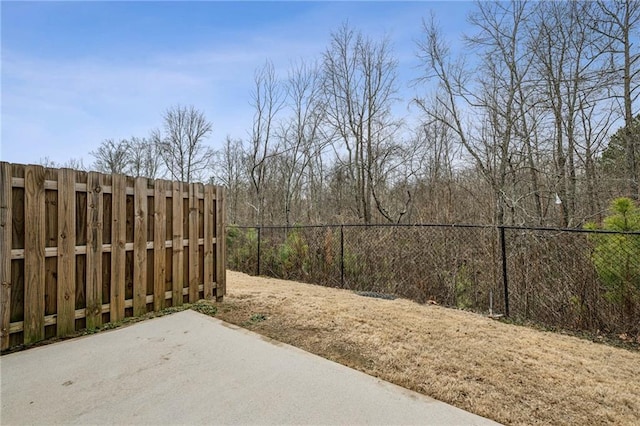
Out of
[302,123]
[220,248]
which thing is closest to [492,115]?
[220,248]

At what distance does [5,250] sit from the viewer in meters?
2.30

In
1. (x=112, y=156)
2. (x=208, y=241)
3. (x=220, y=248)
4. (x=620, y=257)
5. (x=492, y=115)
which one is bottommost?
(x=620, y=257)

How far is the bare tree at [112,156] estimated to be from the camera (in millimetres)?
19000

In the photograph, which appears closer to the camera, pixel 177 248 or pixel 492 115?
pixel 177 248

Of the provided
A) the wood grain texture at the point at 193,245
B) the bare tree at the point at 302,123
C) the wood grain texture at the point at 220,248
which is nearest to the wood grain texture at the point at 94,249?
the wood grain texture at the point at 193,245

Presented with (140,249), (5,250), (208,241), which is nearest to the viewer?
(5,250)

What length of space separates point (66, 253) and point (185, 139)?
1672 centimetres

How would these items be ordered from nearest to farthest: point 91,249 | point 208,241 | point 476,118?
point 91,249 < point 208,241 < point 476,118

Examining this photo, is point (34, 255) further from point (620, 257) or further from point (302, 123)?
point (302, 123)

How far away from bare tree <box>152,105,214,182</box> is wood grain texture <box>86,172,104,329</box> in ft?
51.6

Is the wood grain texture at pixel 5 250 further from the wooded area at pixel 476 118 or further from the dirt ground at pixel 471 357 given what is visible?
the wooded area at pixel 476 118

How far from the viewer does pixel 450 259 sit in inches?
194

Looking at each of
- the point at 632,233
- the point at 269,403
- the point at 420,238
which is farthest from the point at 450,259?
the point at 269,403

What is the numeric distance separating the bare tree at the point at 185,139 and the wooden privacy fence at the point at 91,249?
1526cm
